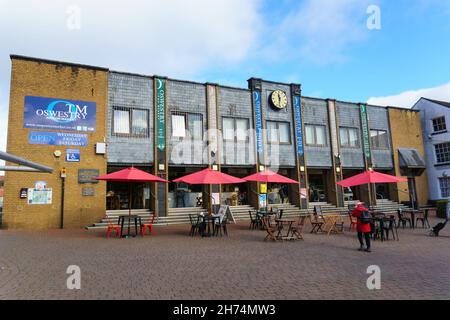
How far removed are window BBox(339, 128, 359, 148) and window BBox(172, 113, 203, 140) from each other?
10703mm

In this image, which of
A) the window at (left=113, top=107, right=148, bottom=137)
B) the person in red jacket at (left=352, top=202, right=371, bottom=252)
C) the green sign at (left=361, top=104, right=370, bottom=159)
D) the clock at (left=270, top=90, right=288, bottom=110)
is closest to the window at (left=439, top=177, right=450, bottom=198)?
the green sign at (left=361, top=104, right=370, bottom=159)

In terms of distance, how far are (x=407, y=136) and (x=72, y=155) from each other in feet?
79.0

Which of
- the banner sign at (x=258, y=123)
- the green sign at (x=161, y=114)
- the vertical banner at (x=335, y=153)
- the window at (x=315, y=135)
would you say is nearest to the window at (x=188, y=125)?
the green sign at (x=161, y=114)

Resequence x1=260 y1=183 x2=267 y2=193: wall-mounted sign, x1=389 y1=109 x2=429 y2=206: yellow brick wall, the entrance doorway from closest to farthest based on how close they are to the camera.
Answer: x1=260 y1=183 x2=267 y2=193: wall-mounted sign
the entrance doorway
x1=389 y1=109 x2=429 y2=206: yellow brick wall

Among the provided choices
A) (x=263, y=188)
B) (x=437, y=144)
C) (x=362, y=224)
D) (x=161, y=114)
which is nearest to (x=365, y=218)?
(x=362, y=224)

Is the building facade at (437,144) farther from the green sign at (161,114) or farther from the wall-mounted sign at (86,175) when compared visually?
the wall-mounted sign at (86,175)

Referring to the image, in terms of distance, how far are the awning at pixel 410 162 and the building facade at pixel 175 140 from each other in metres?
0.22

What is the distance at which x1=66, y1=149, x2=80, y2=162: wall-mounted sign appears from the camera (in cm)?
1520

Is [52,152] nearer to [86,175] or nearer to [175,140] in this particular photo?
[86,175]

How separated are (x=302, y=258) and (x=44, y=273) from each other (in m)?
A: 5.56

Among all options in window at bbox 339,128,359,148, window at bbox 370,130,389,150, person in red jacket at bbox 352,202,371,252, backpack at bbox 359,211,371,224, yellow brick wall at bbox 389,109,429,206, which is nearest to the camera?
person in red jacket at bbox 352,202,371,252

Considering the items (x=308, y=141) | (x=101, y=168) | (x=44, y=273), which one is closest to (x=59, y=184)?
(x=101, y=168)

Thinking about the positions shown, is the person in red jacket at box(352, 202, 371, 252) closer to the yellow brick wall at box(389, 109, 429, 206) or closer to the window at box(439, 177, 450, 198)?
the yellow brick wall at box(389, 109, 429, 206)
